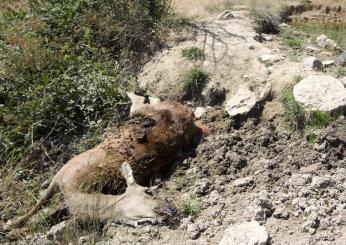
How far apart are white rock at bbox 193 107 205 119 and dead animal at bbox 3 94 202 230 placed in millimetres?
321

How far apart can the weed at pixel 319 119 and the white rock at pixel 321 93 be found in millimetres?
53

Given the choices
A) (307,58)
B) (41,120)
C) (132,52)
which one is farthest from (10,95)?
(307,58)

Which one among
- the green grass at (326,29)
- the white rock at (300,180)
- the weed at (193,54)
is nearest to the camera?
the white rock at (300,180)

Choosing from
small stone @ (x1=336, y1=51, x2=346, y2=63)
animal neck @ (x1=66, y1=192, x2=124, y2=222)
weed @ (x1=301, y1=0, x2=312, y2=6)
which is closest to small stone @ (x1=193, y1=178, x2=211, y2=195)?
animal neck @ (x1=66, y1=192, x2=124, y2=222)

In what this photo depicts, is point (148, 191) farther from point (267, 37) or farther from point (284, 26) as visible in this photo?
point (284, 26)

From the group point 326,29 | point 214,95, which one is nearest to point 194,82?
point 214,95

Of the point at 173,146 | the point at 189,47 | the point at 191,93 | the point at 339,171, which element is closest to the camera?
the point at 339,171

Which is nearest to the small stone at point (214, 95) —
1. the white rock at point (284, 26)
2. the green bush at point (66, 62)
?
the green bush at point (66, 62)

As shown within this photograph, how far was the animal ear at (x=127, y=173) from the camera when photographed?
4.11 metres

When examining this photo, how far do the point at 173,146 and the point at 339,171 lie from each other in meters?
1.44

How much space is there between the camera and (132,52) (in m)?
6.11

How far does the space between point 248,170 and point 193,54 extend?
186 centimetres

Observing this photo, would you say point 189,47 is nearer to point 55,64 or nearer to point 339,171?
point 55,64

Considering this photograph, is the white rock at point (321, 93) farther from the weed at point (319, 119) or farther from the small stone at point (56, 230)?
the small stone at point (56, 230)
